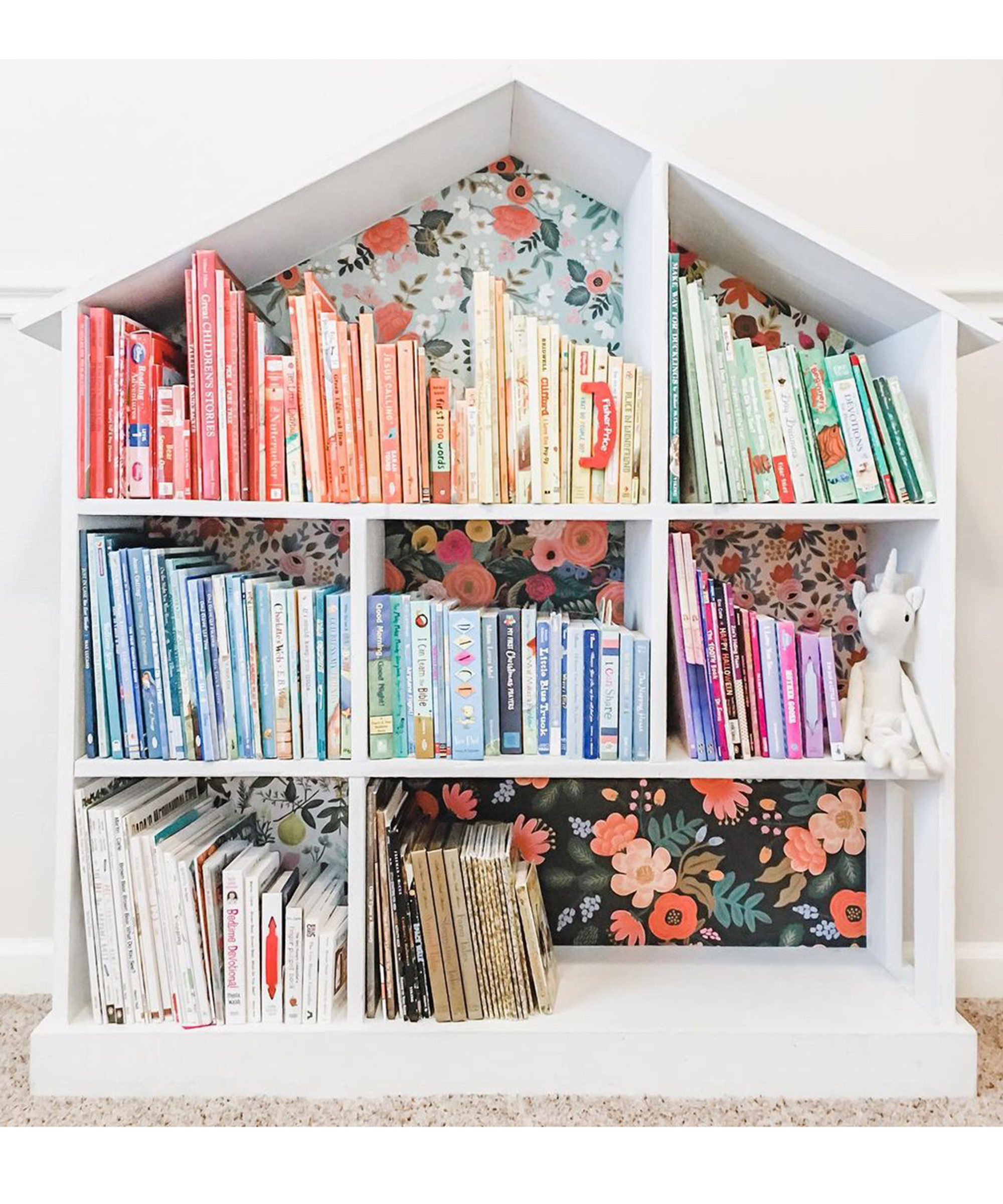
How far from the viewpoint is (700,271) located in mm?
1668

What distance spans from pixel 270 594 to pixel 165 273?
1.62 ft

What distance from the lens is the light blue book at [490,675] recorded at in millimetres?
1423

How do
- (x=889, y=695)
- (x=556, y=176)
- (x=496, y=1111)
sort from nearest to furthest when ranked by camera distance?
(x=496, y=1111) < (x=889, y=695) < (x=556, y=176)

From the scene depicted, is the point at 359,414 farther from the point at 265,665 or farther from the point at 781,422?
the point at 781,422

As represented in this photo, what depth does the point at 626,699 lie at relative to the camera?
1.42 m

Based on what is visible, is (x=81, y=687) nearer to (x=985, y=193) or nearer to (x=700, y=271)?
(x=700, y=271)

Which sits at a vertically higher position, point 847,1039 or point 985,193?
point 985,193

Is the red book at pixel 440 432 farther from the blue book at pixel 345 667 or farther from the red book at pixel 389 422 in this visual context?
the blue book at pixel 345 667

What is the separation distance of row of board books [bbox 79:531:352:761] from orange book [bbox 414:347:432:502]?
20 cm

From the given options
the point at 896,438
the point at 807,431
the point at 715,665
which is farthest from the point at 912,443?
the point at 715,665

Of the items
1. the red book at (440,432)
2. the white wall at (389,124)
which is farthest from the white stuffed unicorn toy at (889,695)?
the red book at (440,432)

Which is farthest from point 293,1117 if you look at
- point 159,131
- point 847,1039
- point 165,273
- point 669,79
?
point 669,79

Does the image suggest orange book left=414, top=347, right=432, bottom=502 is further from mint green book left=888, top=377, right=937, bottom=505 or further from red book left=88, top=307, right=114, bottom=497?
mint green book left=888, top=377, right=937, bottom=505

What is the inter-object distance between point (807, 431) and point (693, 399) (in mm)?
175
